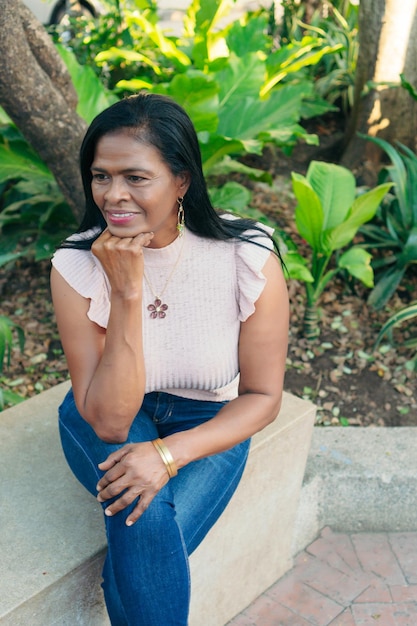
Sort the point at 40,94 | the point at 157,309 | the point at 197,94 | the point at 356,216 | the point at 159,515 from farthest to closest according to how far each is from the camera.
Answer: the point at 356,216
the point at 197,94
the point at 40,94
the point at 157,309
the point at 159,515

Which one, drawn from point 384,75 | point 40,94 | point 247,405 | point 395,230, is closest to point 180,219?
point 247,405

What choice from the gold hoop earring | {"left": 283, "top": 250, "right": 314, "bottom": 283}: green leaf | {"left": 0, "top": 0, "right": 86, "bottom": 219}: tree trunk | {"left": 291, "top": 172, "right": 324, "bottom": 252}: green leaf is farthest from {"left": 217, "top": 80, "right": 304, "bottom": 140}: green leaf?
the gold hoop earring

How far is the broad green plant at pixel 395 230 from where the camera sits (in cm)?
372

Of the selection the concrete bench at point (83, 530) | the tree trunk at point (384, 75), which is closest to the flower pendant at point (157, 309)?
the concrete bench at point (83, 530)

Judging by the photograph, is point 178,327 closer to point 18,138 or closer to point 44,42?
point 44,42

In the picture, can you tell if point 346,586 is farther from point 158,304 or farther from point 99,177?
point 99,177

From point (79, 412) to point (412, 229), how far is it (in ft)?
7.49

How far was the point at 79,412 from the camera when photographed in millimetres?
1988

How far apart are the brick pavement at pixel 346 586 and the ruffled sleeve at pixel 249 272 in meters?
1.11

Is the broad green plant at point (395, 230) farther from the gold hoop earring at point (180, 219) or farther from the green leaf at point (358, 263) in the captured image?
the gold hoop earring at point (180, 219)

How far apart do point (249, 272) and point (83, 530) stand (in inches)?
32.3

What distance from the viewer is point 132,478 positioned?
1.78 meters

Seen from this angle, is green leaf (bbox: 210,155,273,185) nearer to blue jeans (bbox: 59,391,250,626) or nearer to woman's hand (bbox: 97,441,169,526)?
blue jeans (bbox: 59,391,250,626)

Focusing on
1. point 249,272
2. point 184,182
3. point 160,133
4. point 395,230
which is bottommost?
point 395,230
